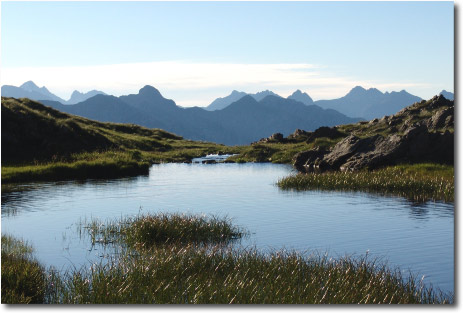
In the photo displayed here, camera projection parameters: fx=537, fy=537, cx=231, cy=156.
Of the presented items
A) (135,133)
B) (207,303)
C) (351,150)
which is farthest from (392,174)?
(135,133)

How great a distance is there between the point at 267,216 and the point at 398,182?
1593 centimetres

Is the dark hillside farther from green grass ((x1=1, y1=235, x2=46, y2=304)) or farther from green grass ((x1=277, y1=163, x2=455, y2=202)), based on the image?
green grass ((x1=1, y1=235, x2=46, y2=304))

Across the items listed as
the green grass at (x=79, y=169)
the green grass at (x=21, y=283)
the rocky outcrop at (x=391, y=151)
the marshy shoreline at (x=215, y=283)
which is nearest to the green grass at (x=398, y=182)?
the rocky outcrop at (x=391, y=151)

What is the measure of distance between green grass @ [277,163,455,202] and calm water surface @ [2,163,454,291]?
7.63 ft

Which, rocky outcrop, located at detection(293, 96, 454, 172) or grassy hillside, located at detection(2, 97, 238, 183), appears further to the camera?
rocky outcrop, located at detection(293, 96, 454, 172)

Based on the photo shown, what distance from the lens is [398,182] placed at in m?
44.2

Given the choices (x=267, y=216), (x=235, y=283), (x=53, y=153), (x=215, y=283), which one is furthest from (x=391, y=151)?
(x=215, y=283)

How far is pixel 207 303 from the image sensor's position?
14070mm

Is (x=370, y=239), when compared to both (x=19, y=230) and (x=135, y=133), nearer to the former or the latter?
(x=19, y=230)

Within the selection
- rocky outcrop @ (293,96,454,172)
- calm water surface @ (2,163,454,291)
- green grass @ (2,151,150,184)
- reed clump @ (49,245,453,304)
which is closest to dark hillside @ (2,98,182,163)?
green grass @ (2,151,150,184)

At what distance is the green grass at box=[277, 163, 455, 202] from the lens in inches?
1619

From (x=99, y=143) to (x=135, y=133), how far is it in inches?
2142

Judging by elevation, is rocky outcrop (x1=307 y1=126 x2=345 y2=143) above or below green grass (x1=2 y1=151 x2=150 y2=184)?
above

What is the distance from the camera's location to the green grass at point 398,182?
41.1 m
